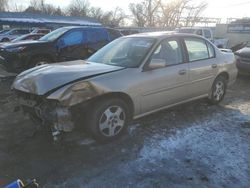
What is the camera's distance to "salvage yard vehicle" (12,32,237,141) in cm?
379

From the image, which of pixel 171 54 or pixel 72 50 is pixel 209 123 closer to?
pixel 171 54

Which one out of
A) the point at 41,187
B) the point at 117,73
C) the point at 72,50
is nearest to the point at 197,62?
the point at 117,73

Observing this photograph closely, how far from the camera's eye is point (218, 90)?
6129mm

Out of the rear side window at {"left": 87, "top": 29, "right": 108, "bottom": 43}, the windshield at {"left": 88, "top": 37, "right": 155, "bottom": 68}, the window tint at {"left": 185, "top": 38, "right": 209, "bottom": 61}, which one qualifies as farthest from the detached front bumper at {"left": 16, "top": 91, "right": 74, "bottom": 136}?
the rear side window at {"left": 87, "top": 29, "right": 108, "bottom": 43}

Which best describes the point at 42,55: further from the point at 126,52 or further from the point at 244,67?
the point at 244,67

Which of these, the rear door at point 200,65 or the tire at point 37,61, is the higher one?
the rear door at point 200,65

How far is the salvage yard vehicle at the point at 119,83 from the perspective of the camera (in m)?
3.79

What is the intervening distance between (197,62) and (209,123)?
1.20 metres

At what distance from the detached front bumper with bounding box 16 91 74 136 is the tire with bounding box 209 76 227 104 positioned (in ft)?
11.4

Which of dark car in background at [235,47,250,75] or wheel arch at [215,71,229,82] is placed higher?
wheel arch at [215,71,229,82]

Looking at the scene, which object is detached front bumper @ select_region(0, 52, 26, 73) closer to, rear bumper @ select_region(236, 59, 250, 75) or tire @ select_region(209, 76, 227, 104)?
tire @ select_region(209, 76, 227, 104)

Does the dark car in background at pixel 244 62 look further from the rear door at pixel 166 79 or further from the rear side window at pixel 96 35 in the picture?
the rear side window at pixel 96 35

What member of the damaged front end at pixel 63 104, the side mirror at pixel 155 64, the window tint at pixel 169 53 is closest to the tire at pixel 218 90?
the window tint at pixel 169 53

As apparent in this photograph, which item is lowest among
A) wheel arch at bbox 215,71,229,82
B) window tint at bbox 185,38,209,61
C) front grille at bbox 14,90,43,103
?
wheel arch at bbox 215,71,229,82
